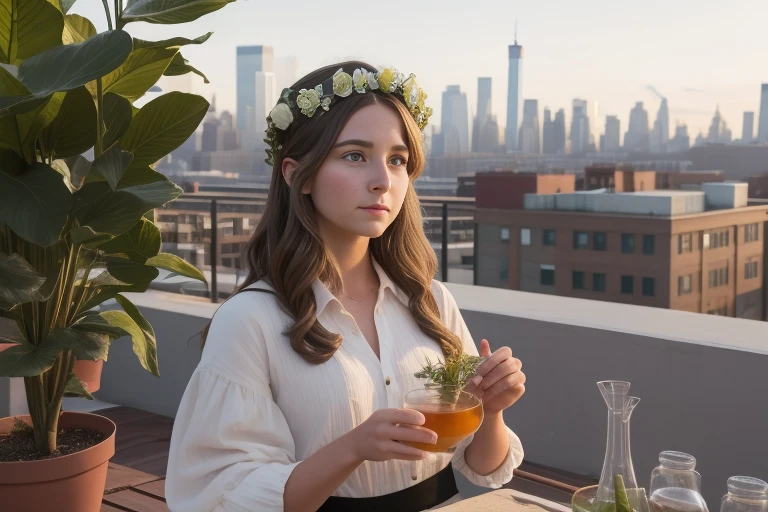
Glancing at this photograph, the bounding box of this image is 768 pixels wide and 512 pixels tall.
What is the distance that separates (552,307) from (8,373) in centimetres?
211

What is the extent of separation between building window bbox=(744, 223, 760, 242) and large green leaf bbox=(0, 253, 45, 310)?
2943 mm

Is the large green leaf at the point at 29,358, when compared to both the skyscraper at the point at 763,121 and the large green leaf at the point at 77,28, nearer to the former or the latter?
the large green leaf at the point at 77,28

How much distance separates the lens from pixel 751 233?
3680 mm

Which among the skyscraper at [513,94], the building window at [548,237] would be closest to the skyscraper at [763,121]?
the building window at [548,237]

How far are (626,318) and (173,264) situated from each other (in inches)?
66.7

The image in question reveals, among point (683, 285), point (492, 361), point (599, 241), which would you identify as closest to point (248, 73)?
point (599, 241)

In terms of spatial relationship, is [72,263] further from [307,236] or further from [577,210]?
[577,210]

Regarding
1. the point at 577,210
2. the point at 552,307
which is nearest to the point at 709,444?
the point at 552,307

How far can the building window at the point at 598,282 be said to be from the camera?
18.2ft

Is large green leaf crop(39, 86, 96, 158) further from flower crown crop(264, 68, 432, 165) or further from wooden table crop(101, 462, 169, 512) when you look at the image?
wooden table crop(101, 462, 169, 512)

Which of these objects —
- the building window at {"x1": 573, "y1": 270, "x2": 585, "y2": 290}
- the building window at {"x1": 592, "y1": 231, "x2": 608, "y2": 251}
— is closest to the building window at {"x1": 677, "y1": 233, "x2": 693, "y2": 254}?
the building window at {"x1": 573, "y1": 270, "x2": 585, "y2": 290}

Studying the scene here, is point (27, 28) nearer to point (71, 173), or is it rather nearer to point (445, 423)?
point (71, 173)

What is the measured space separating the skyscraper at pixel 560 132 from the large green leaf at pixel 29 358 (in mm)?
4848

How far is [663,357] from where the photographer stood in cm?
272
